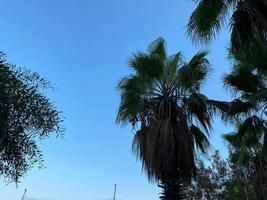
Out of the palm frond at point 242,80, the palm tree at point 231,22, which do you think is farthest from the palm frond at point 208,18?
the palm frond at point 242,80

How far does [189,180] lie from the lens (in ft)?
46.3

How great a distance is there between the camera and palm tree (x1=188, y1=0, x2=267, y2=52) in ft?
32.0

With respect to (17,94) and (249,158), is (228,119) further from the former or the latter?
(17,94)

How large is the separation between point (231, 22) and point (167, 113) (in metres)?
4.95

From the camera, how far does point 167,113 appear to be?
572 inches

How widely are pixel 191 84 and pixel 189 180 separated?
3.23 m

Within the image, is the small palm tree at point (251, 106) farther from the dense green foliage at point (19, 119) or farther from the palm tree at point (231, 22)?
the dense green foliage at point (19, 119)

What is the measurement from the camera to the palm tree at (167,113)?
1365cm

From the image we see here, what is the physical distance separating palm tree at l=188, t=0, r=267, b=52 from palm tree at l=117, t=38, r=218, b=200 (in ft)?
14.8

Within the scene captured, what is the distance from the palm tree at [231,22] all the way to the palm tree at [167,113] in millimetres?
4516

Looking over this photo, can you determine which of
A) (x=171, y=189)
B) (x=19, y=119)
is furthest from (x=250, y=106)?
(x=19, y=119)

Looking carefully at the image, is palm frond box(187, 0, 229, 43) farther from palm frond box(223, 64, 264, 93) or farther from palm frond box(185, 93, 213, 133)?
palm frond box(185, 93, 213, 133)

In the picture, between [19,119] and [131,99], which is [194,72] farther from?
[19,119]

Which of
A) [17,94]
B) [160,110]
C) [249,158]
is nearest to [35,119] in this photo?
[17,94]
